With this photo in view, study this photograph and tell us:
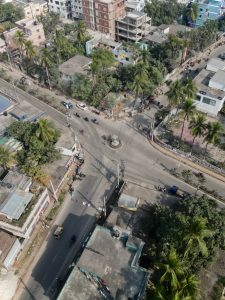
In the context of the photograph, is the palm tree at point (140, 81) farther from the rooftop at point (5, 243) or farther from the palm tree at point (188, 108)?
the rooftop at point (5, 243)

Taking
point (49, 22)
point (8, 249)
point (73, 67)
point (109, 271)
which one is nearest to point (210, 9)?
point (49, 22)

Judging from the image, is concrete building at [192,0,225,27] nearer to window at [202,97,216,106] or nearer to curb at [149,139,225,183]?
window at [202,97,216,106]

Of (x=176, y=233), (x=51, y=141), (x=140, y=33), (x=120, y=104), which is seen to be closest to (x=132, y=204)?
(x=176, y=233)

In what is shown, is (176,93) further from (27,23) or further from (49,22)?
(49,22)

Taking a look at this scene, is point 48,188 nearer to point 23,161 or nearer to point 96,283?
point 23,161

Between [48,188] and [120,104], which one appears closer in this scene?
[48,188]

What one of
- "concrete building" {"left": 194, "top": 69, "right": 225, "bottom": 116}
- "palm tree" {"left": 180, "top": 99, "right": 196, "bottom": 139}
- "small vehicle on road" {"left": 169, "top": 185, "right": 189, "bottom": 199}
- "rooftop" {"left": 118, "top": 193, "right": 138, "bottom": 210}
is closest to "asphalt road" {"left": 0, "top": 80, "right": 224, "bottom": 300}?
"small vehicle on road" {"left": 169, "top": 185, "right": 189, "bottom": 199}
